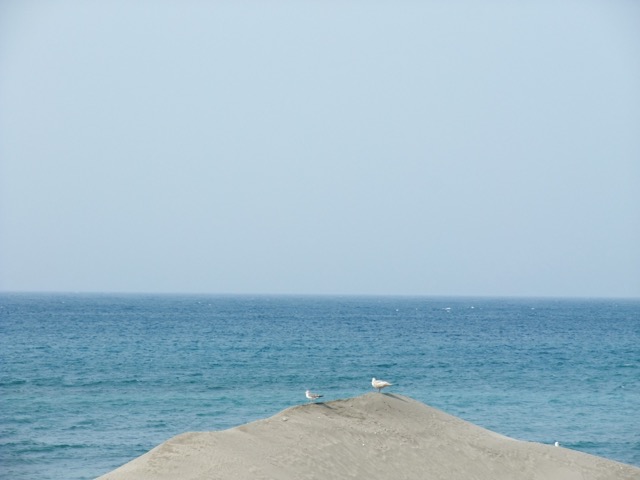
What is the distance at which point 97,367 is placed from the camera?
53.2m

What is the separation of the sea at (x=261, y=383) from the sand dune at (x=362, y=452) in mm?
9776

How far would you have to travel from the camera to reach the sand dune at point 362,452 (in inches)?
635

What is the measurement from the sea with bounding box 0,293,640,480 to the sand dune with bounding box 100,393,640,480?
9.78 metres

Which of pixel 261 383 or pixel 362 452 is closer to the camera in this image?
pixel 362 452

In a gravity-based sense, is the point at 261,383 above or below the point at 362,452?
below

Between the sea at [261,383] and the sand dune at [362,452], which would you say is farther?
the sea at [261,383]

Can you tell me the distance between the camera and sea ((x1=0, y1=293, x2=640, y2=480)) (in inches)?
1215

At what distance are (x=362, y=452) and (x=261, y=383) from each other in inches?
1115

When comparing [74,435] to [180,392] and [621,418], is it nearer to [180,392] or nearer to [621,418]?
[180,392]

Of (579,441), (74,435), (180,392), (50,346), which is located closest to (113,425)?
(74,435)

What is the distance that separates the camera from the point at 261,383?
45219 millimetres

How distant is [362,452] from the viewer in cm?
1733

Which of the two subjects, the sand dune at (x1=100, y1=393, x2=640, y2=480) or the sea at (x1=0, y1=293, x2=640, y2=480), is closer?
the sand dune at (x1=100, y1=393, x2=640, y2=480)

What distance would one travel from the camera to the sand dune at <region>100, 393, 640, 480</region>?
1612 cm
